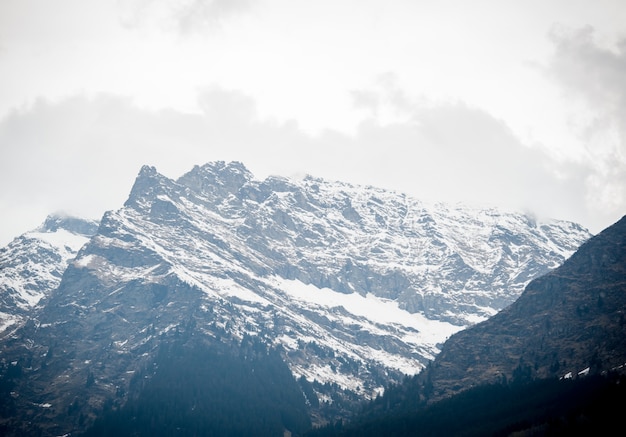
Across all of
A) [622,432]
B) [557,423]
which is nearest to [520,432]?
[557,423]

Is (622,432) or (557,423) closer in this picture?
(622,432)

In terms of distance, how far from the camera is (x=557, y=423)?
624 ft

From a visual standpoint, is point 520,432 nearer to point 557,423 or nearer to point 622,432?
point 557,423

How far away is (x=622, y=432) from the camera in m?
177

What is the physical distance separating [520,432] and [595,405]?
18290 mm

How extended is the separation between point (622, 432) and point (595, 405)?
1675 centimetres

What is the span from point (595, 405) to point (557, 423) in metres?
11.1

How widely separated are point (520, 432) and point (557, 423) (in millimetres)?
9326

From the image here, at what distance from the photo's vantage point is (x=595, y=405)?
194 m

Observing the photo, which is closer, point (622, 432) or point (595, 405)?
point (622, 432)

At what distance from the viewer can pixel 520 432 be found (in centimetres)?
19512

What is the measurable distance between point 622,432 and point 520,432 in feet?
82.3

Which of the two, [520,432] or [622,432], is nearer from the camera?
[622,432]
